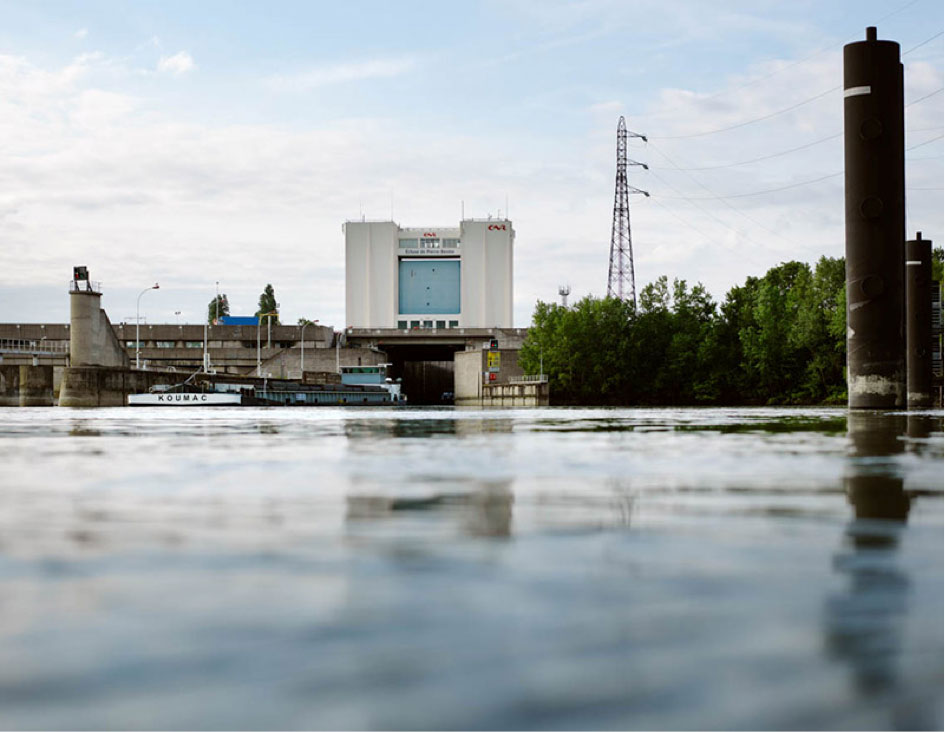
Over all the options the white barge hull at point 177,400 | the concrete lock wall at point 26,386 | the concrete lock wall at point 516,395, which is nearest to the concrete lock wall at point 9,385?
the concrete lock wall at point 26,386

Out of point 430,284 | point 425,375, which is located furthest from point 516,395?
point 425,375

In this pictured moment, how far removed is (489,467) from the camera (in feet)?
28.0

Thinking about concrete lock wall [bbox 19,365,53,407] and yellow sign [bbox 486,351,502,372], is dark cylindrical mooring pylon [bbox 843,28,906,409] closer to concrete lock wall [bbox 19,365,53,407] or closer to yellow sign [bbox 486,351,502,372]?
concrete lock wall [bbox 19,365,53,407]

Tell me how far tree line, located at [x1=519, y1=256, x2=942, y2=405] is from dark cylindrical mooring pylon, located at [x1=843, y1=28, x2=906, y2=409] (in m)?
61.6

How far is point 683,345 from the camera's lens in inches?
3784

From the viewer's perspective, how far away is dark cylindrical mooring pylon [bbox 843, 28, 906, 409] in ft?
84.6

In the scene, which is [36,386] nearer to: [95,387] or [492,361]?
[95,387]

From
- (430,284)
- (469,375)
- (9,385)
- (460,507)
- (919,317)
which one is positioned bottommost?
(460,507)

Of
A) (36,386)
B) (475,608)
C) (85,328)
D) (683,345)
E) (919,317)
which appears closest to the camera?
(475,608)

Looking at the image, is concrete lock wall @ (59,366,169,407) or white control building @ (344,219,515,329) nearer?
concrete lock wall @ (59,366,169,407)

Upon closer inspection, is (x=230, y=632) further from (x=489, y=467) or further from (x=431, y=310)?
(x=431, y=310)

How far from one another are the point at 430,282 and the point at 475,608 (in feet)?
449

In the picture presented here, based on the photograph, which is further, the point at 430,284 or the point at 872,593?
the point at 430,284

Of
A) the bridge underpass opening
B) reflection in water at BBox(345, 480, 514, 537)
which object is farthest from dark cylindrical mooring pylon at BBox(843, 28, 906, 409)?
the bridge underpass opening
